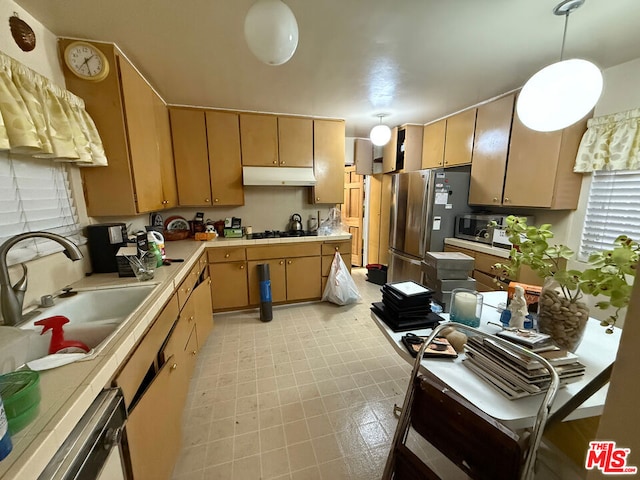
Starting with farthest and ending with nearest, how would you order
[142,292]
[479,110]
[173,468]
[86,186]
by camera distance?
1. [479,110]
2. [86,186]
3. [142,292]
4. [173,468]

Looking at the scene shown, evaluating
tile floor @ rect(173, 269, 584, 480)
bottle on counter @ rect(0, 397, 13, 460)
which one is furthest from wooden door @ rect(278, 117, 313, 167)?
bottle on counter @ rect(0, 397, 13, 460)

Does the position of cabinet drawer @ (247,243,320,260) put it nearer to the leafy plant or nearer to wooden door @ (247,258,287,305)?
wooden door @ (247,258,287,305)

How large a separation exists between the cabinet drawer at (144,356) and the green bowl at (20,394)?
26 centimetres

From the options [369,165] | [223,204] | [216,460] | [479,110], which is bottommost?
[216,460]

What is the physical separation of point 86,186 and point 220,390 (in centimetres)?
171

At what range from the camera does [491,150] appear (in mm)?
2719

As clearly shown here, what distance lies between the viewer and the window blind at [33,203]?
46.9 inches

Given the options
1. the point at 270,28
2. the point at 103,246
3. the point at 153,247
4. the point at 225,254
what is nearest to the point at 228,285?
the point at 225,254

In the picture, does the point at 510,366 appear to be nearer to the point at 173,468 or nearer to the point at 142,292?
the point at 173,468

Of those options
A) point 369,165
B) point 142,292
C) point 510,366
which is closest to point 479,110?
point 369,165

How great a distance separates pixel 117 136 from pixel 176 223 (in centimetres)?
153

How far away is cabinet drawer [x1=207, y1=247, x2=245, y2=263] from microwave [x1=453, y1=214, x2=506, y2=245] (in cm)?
256

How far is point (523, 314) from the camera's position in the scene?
A: 1.15 meters

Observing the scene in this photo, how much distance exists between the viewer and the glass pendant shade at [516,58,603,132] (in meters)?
1.05
